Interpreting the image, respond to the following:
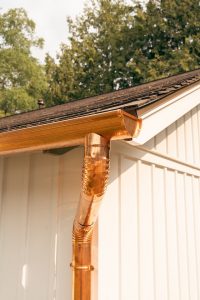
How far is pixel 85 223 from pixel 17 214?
951 mm

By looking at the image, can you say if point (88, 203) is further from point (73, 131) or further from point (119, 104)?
point (119, 104)

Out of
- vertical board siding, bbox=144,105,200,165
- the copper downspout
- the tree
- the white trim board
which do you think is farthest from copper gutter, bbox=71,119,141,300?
the tree

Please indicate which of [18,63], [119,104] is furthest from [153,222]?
[18,63]

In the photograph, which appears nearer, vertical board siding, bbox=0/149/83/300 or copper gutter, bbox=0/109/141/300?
copper gutter, bbox=0/109/141/300

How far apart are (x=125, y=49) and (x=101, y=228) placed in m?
23.4

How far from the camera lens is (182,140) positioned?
12.8 feet

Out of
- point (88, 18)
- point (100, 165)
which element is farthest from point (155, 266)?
point (88, 18)

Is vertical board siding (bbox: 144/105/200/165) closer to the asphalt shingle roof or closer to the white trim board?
the white trim board

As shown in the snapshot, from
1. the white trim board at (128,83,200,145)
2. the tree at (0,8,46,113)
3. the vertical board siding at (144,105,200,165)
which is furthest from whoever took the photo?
the tree at (0,8,46,113)

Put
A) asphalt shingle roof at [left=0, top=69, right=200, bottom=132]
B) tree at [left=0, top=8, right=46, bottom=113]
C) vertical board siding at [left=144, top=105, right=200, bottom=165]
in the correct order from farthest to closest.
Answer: tree at [left=0, top=8, right=46, bottom=113] → vertical board siding at [left=144, top=105, right=200, bottom=165] → asphalt shingle roof at [left=0, top=69, right=200, bottom=132]

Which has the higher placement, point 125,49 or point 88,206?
point 125,49

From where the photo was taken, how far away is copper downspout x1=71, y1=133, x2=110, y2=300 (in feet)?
5.91

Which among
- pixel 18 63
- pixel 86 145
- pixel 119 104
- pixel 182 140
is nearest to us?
pixel 86 145

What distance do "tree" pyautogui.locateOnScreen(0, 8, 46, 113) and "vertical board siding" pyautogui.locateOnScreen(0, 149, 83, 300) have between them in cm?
2186
